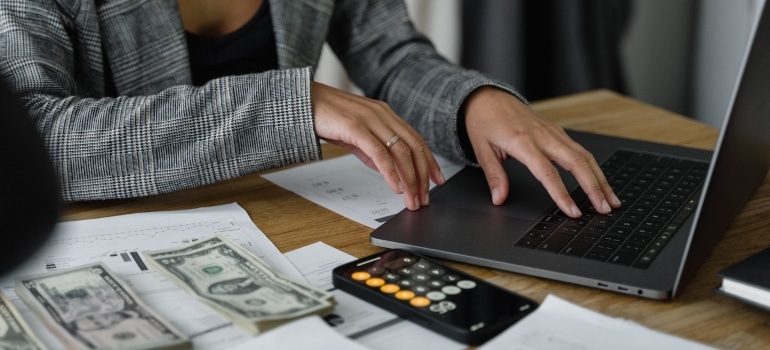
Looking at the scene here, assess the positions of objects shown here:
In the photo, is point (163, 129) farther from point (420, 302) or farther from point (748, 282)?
point (748, 282)

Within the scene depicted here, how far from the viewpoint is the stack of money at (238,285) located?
692 millimetres

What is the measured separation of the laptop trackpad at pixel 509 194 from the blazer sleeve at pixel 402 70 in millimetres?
82

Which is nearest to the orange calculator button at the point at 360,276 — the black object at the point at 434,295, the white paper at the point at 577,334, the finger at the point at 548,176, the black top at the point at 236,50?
the black object at the point at 434,295

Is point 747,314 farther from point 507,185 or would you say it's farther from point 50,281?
point 50,281

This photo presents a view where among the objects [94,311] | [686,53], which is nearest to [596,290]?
[94,311]

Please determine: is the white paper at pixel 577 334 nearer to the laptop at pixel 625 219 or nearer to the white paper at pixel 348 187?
the laptop at pixel 625 219

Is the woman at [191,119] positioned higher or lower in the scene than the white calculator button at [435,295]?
higher

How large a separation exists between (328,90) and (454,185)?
0.59ft

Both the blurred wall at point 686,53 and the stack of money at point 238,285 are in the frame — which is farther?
the blurred wall at point 686,53

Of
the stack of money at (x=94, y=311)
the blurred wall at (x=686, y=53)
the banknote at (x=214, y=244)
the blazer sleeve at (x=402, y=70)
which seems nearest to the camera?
the stack of money at (x=94, y=311)

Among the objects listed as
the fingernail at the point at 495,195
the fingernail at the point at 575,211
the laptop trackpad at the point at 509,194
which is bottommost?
the laptop trackpad at the point at 509,194

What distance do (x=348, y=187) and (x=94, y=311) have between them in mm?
423

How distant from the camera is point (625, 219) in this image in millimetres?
893

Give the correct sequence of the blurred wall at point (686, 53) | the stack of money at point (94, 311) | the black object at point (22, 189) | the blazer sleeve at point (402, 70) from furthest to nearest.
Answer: the blurred wall at point (686, 53) → the blazer sleeve at point (402, 70) → the stack of money at point (94, 311) → the black object at point (22, 189)
